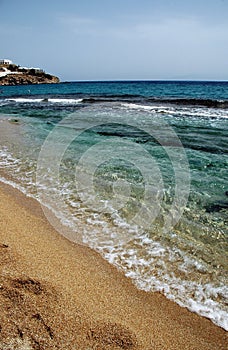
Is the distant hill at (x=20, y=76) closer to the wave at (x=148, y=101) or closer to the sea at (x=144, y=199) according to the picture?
the wave at (x=148, y=101)

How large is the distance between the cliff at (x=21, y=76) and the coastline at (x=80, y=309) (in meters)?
89.6

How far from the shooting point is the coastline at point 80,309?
2225 mm

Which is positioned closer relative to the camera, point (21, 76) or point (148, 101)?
point (148, 101)

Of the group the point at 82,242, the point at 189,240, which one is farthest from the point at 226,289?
the point at 82,242

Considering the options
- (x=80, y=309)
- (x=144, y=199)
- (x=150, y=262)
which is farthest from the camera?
(x=144, y=199)

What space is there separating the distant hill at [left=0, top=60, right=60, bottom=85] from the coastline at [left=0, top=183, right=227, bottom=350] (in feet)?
294

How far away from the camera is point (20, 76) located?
8656 centimetres

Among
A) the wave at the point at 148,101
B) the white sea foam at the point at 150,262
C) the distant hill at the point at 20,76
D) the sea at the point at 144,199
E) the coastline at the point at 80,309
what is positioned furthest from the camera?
the distant hill at the point at 20,76

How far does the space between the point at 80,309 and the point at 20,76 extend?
94925 millimetres

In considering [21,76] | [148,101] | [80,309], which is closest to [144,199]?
[80,309]

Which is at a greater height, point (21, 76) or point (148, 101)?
point (21, 76)

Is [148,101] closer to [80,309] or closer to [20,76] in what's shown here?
[80,309]

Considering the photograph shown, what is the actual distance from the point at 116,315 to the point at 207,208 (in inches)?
117

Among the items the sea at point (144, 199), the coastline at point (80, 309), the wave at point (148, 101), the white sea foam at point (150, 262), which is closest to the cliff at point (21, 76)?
the wave at point (148, 101)
